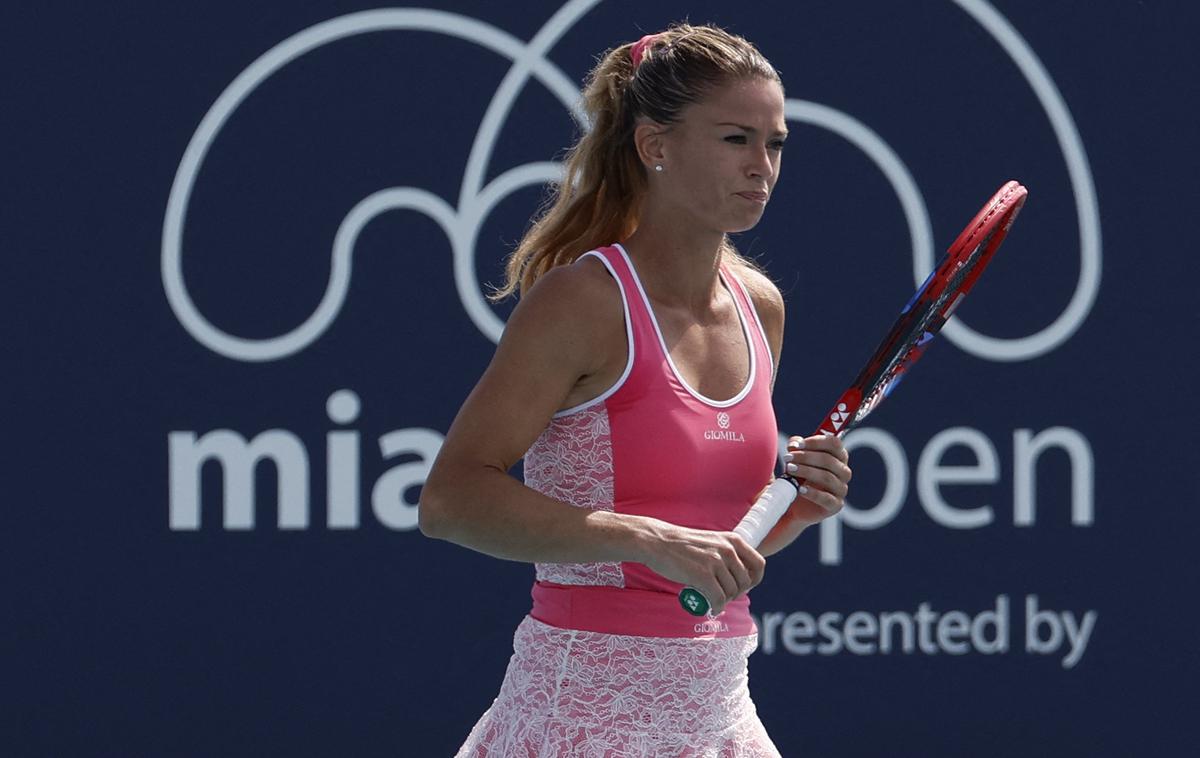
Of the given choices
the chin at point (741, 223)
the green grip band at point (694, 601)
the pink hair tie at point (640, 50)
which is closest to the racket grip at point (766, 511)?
the green grip band at point (694, 601)

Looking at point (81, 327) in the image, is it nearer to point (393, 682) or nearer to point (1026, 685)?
point (393, 682)

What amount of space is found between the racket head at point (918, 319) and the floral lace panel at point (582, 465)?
0.40 metres

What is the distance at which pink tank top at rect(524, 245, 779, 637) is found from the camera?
2.19m

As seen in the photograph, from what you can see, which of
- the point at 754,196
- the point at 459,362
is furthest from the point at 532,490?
the point at 459,362

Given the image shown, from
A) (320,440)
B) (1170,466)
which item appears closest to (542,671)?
(320,440)

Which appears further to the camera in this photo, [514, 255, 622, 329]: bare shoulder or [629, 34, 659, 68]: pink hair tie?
[629, 34, 659, 68]: pink hair tie

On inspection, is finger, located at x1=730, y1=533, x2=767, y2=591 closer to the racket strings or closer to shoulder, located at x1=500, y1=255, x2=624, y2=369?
shoulder, located at x1=500, y1=255, x2=624, y2=369

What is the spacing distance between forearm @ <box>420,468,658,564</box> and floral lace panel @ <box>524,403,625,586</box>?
71 millimetres

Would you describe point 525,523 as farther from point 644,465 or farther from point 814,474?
point 814,474

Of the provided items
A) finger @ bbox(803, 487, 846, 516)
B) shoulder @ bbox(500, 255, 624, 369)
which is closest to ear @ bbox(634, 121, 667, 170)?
shoulder @ bbox(500, 255, 624, 369)

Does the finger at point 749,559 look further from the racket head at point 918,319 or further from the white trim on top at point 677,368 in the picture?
the racket head at point 918,319

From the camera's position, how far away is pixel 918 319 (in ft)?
8.30

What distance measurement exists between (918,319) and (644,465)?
1.87 ft

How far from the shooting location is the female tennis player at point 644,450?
6.99 ft
